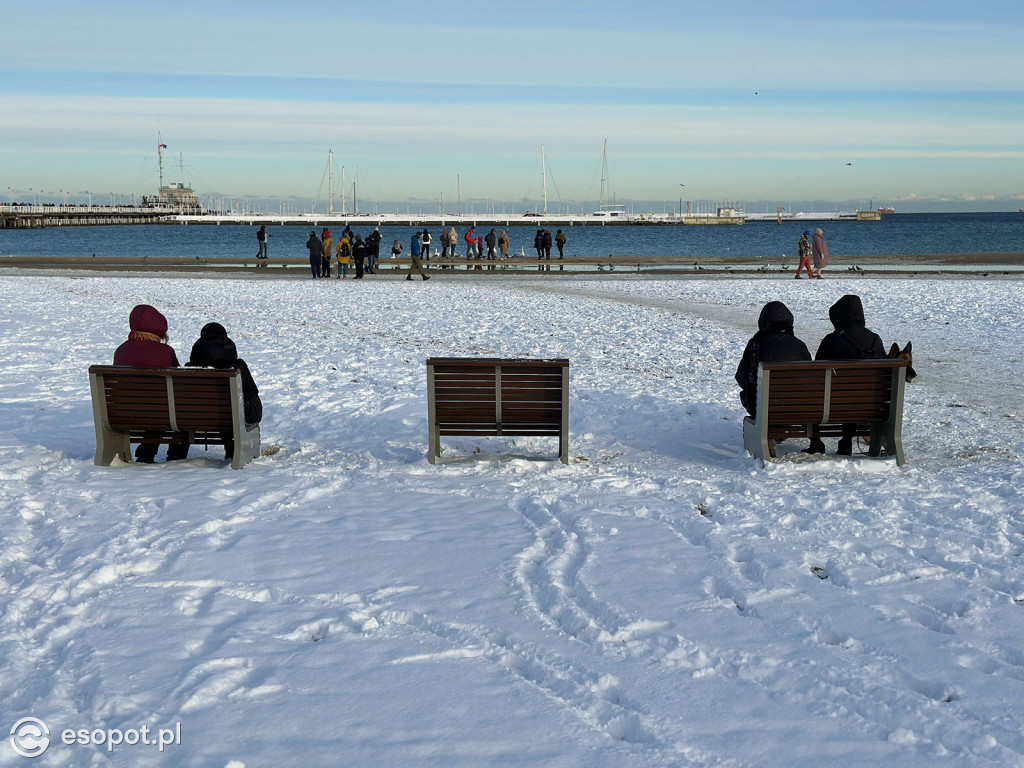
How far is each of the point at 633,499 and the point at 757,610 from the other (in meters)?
1.96

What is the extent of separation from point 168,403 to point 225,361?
57 centimetres

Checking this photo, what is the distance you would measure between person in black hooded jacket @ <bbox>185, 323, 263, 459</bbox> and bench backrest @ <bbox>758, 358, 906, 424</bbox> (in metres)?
3.70

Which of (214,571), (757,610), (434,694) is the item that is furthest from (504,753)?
(214,571)

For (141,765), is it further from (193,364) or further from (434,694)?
(193,364)

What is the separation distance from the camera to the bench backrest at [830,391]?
7.17 m

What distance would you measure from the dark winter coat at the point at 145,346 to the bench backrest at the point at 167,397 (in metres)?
0.35

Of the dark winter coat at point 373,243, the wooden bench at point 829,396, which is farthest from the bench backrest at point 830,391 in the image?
Result: the dark winter coat at point 373,243

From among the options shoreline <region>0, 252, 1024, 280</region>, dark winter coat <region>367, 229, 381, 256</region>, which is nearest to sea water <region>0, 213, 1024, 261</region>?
shoreline <region>0, 252, 1024, 280</region>

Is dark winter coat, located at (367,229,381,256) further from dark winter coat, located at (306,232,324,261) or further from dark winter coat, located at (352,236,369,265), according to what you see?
dark winter coat, located at (306,232,324,261)

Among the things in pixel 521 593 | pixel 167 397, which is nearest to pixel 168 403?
pixel 167 397

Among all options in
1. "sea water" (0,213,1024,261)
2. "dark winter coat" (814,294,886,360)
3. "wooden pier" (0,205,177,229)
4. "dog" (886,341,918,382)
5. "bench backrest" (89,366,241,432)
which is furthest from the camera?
"wooden pier" (0,205,177,229)

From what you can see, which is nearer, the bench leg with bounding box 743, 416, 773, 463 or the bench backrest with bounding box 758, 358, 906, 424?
the bench backrest with bounding box 758, 358, 906, 424

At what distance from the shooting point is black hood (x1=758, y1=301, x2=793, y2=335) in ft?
25.1

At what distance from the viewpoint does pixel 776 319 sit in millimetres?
7668
